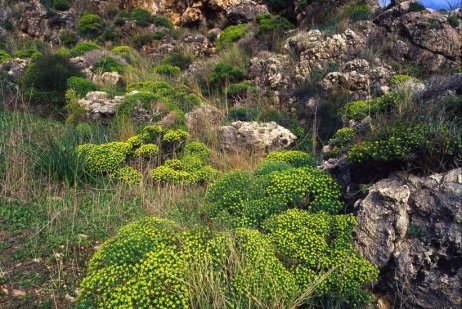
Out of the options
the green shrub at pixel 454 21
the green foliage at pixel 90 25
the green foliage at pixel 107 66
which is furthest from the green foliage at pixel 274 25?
the green foliage at pixel 90 25

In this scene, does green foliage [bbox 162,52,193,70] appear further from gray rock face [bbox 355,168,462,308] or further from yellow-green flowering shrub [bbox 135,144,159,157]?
gray rock face [bbox 355,168,462,308]

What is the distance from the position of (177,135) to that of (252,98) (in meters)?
3.99

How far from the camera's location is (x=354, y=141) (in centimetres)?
483

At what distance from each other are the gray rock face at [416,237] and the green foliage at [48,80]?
8.39 meters

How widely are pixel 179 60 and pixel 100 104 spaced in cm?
698

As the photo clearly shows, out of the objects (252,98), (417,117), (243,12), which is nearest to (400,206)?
(417,117)

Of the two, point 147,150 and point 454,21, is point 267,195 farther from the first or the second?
point 454,21

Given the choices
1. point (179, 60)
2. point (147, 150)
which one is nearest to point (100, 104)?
point (147, 150)

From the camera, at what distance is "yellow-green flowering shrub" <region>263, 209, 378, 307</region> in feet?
10.6

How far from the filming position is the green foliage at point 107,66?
12.5 m

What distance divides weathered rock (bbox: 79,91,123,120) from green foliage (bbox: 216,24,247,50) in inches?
301

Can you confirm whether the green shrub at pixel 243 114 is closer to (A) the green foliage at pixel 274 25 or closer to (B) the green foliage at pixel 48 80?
(B) the green foliage at pixel 48 80

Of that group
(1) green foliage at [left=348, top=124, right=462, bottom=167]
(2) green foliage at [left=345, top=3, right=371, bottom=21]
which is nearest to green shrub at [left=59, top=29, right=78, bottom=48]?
(2) green foliage at [left=345, top=3, right=371, bottom=21]

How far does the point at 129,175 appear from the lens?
559 centimetres
